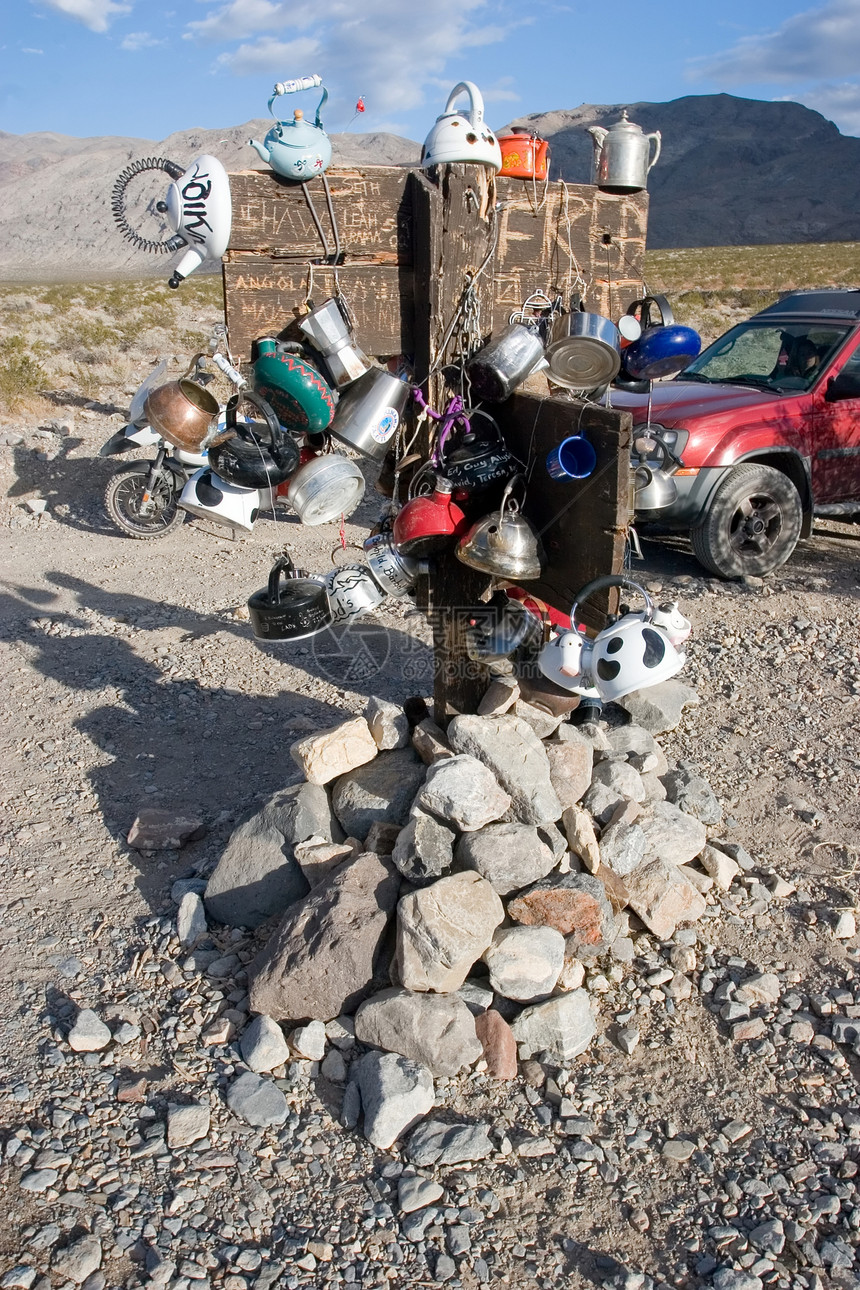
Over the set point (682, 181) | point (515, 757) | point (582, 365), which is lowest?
point (515, 757)

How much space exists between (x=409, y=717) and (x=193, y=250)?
6.15 feet

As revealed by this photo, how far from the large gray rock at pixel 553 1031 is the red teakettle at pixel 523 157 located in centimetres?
265

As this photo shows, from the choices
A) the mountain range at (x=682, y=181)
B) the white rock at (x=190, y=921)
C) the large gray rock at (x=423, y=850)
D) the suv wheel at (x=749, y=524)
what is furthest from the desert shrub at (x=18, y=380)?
the mountain range at (x=682, y=181)

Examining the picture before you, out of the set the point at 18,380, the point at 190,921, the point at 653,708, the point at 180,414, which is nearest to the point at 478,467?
the point at 180,414

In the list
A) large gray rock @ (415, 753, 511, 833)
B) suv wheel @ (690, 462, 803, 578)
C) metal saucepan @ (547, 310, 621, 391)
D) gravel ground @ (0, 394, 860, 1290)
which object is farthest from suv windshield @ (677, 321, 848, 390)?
large gray rock @ (415, 753, 511, 833)

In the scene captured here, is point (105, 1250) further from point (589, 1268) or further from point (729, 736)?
point (729, 736)

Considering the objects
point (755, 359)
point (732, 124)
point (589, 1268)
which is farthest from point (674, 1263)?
point (732, 124)

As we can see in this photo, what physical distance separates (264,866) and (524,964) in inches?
38.4

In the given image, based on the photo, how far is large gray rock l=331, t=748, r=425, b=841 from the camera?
3.34m

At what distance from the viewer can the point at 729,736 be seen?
14.7 feet

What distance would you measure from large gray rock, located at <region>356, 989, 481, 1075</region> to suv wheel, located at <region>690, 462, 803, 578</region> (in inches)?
187

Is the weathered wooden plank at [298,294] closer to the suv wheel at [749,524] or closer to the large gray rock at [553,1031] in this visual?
the large gray rock at [553,1031]

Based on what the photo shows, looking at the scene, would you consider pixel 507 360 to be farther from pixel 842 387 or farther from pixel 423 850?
pixel 842 387

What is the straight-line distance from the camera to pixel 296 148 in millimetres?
2896
